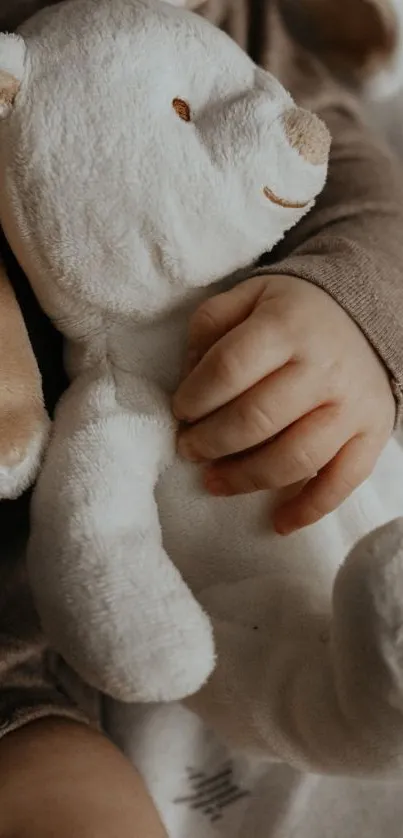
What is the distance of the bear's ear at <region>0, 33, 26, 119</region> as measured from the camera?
39 cm

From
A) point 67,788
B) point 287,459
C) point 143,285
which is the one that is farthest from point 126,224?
point 67,788

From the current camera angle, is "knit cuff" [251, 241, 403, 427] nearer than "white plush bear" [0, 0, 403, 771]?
No

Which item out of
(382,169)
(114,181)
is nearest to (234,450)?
(114,181)

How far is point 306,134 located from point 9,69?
14 centimetres

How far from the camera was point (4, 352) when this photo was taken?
0.43 m

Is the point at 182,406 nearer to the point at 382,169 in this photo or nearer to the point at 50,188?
the point at 50,188

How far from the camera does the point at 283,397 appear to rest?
449 millimetres

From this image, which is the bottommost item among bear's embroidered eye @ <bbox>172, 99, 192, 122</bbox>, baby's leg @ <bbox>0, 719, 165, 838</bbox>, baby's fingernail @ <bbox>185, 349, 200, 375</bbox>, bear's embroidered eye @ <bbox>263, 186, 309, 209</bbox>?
baby's leg @ <bbox>0, 719, 165, 838</bbox>

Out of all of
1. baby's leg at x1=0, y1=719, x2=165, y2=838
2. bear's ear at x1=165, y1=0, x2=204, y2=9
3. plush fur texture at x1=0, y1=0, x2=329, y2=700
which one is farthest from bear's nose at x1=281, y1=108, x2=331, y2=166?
baby's leg at x1=0, y1=719, x2=165, y2=838

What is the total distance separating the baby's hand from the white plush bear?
2 cm

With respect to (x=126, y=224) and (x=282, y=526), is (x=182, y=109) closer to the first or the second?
(x=126, y=224)

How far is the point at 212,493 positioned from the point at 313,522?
61 millimetres

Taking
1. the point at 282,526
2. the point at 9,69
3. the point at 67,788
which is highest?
the point at 9,69

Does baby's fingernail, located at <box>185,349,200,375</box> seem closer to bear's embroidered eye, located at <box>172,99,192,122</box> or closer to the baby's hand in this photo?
the baby's hand
